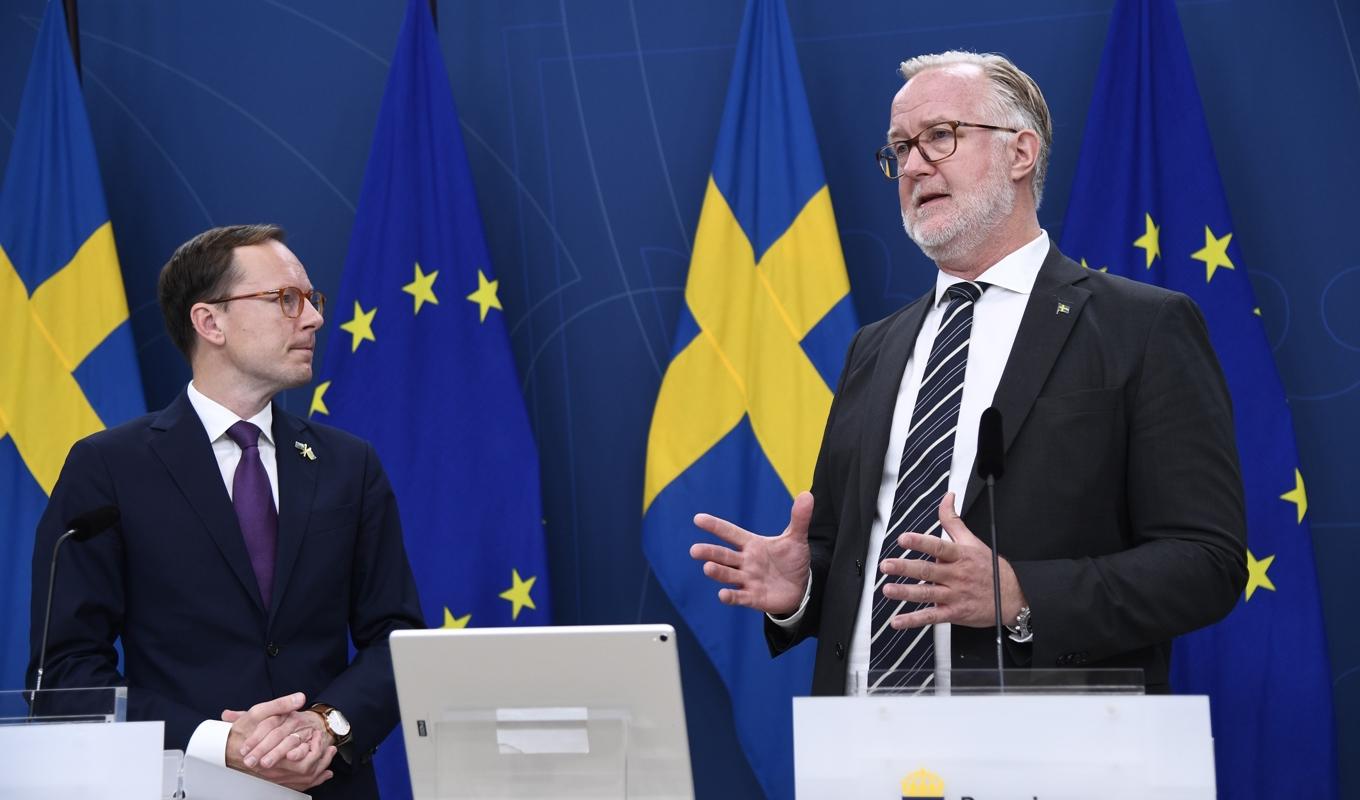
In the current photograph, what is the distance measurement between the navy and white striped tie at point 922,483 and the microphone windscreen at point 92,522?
129 cm

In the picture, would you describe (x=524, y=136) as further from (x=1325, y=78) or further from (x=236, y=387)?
(x=1325, y=78)

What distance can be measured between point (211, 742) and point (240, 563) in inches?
15.5

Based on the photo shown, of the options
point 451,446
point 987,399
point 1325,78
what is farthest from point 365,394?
point 1325,78

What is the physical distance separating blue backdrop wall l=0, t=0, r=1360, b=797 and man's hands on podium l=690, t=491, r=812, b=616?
173 centimetres

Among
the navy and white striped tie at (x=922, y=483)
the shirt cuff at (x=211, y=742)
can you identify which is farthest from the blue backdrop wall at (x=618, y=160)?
the shirt cuff at (x=211, y=742)

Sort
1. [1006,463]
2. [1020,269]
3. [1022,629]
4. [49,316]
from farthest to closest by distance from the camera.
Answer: [49,316], [1020,269], [1006,463], [1022,629]

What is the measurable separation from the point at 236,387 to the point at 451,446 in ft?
3.61

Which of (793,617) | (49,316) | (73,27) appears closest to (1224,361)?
(793,617)

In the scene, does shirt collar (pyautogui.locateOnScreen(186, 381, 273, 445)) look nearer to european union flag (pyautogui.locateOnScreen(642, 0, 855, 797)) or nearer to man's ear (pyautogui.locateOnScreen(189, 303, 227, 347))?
man's ear (pyautogui.locateOnScreen(189, 303, 227, 347))

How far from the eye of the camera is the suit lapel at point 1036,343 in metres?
2.32

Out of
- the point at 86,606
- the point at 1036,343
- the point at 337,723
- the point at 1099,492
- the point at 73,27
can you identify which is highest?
the point at 73,27

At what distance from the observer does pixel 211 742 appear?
8.02 ft

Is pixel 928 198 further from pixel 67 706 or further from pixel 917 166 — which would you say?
pixel 67 706

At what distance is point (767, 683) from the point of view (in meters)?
3.80
